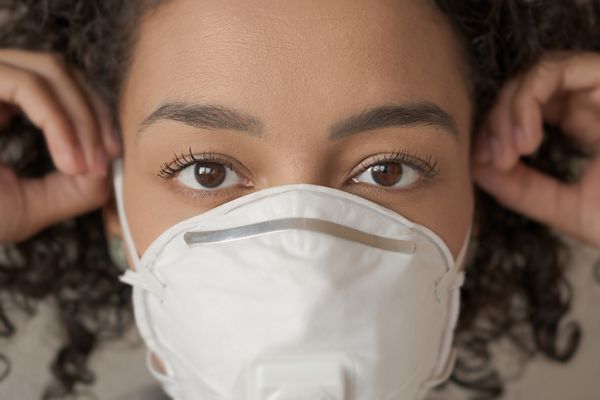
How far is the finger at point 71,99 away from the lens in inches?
44.7

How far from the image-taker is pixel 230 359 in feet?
3.05

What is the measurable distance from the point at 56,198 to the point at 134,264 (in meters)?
0.23

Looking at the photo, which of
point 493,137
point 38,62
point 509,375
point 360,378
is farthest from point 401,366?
point 509,375

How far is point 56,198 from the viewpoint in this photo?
1.22 m

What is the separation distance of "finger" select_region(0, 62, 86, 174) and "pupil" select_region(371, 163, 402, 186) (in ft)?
1.46

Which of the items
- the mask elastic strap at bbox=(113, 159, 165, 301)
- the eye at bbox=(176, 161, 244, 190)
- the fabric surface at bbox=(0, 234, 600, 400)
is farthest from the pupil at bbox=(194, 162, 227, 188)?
the fabric surface at bbox=(0, 234, 600, 400)

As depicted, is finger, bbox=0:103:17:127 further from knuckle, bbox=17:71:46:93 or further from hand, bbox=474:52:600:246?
hand, bbox=474:52:600:246

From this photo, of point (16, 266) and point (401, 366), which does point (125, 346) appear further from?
point (401, 366)

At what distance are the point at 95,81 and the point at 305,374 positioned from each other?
0.58m

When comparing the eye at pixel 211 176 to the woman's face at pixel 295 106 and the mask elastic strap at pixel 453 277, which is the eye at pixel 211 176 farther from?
the mask elastic strap at pixel 453 277

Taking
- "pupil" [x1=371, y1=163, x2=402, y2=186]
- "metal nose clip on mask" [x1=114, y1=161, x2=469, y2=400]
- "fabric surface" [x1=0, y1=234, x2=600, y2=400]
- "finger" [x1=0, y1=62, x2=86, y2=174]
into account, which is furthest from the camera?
"fabric surface" [x1=0, y1=234, x2=600, y2=400]

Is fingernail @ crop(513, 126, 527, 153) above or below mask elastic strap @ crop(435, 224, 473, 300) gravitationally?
above

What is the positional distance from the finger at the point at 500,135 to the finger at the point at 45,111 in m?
0.62

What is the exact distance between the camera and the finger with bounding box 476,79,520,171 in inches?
45.9
